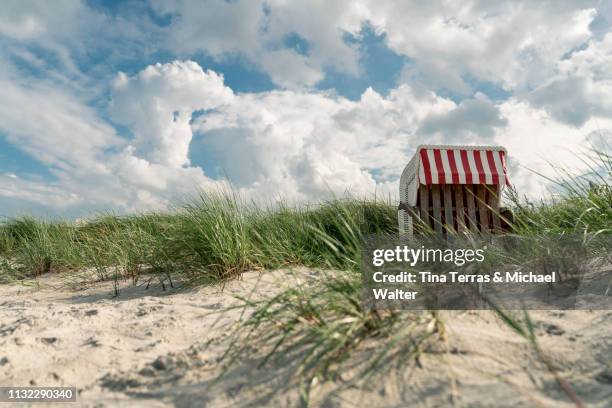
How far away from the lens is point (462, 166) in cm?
577

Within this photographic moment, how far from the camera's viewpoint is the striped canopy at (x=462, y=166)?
5.63 metres

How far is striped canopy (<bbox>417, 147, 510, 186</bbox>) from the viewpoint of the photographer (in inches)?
222

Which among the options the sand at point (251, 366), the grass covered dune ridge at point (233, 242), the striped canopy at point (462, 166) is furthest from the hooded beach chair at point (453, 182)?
the sand at point (251, 366)

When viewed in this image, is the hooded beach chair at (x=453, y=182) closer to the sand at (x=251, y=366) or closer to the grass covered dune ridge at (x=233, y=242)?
the grass covered dune ridge at (x=233, y=242)

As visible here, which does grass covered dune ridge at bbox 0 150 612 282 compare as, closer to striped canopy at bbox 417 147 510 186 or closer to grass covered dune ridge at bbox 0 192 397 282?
grass covered dune ridge at bbox 0 192 397 282

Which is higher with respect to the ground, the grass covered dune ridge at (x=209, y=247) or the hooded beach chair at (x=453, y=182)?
the hooded beach chair at (x=453, y=182)

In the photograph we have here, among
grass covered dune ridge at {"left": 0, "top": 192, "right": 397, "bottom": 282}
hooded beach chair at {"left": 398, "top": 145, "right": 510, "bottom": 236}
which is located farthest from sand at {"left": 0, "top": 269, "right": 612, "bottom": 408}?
hooded beach chair at {"left": 398, "top": 145, "right": 510, "bottom": 236}

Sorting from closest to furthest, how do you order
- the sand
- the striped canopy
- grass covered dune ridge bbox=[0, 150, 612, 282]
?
the sand, grass covered dune ridge bbox=[0, 150, 612, 282], the striped canopy

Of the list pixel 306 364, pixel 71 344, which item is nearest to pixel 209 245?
pixel 71 344

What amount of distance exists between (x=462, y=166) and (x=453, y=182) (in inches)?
12.0

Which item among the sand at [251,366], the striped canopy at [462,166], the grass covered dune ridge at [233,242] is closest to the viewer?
the sand at [251,366]

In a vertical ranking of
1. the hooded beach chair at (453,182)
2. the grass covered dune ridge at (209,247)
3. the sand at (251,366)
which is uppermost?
the hooded beach chair at (453,182)

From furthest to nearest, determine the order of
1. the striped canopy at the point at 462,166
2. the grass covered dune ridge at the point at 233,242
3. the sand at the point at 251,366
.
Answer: the striped canopy at the point at 462,166 → the grass covered dune ridge at the point at 233,242 → the sand at the point at 251,366

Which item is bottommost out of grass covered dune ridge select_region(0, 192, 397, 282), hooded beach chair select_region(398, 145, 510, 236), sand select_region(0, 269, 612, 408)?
sand select_region(0, 269, 612, 408)
